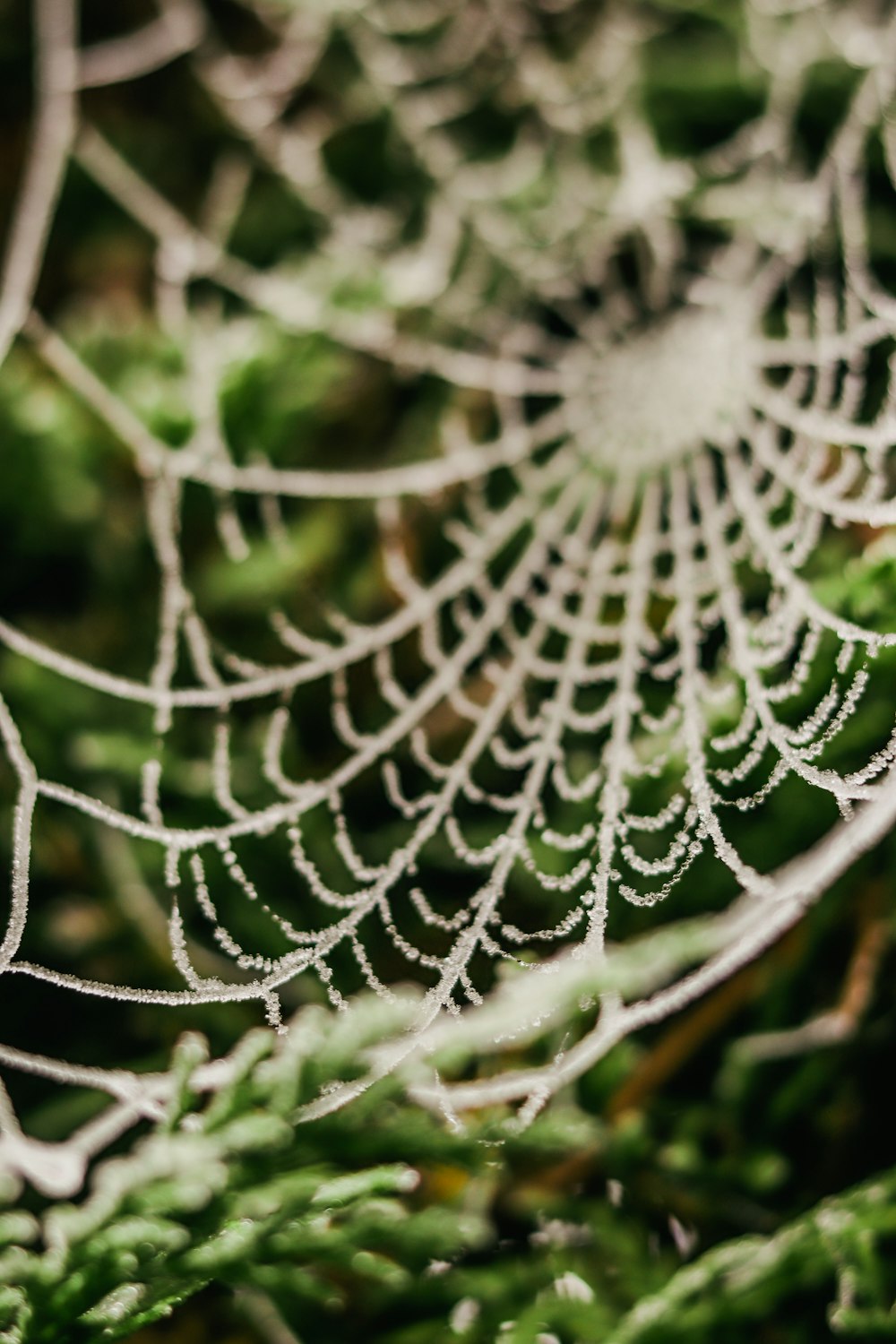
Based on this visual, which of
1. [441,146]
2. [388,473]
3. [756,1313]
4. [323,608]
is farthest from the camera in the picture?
[441,146]

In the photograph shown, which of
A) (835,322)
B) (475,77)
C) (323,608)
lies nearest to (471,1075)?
(323,608)

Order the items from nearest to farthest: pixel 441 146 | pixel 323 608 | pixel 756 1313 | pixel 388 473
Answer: pixel 756 1313, pixel 323 608, pixel 388 473, pixel 441 146

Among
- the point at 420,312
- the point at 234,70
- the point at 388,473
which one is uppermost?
the point at 234,70

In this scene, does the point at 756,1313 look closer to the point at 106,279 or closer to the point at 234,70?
the point at 106,279

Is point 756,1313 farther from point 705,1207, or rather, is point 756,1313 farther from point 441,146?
point 441,146

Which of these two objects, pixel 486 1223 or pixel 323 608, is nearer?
pixel 486 1223

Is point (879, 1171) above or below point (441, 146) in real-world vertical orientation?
below
